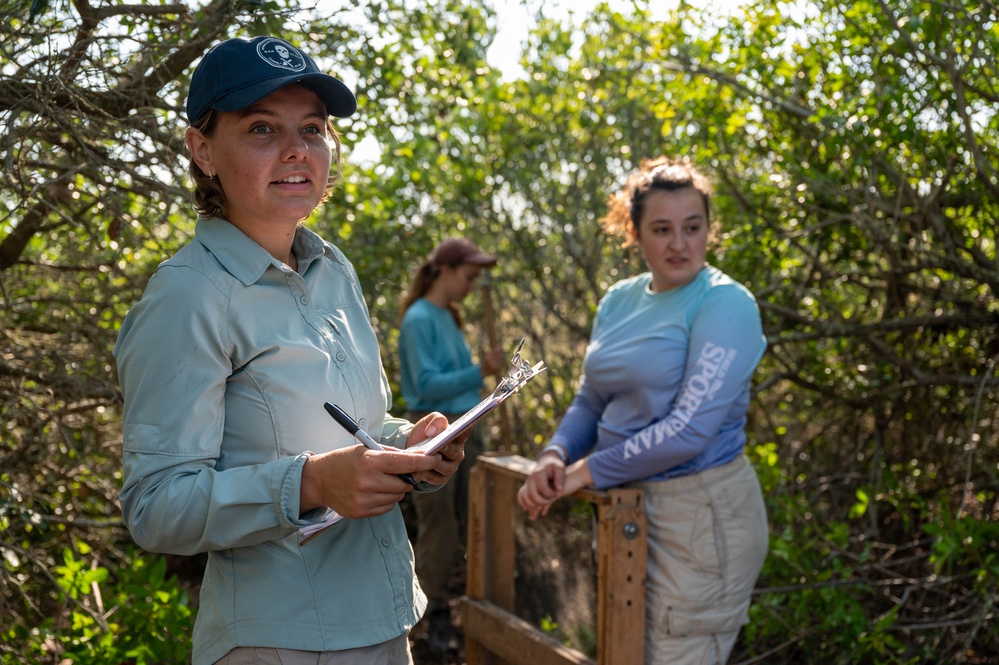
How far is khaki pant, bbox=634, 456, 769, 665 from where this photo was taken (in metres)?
2.87

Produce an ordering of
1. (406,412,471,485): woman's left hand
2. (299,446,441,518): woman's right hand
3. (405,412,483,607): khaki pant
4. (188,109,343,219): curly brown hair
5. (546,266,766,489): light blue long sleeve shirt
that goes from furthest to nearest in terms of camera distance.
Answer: (405,412,483,607): khaki pant, (546,266,766,489): light blue long sleeve shirt, (188,109,343,219): curly brown hair, (406,412,471,485): woman's left hand, (299,446,441,518): woman's right hand

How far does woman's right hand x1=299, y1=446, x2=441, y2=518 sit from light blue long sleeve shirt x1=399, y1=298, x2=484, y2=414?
142 inches

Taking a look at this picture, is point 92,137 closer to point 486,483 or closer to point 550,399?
point 486,483

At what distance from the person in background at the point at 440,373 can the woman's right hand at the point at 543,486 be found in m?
2.11

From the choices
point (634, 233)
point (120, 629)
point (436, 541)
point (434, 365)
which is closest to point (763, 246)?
point (634, 233)

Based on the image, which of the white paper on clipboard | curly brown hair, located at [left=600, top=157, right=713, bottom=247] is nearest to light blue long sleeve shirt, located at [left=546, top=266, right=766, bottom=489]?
curly brown hair, located at [left=600, top=157, right=713, bottom=247]

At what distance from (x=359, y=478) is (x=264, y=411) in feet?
0.92

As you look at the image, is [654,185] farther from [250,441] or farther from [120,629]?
[120,629]

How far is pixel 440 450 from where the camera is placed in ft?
5.24

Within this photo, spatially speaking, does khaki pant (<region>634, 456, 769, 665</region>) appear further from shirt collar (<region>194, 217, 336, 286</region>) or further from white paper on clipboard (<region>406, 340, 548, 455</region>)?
shirt collar (<region>194, 217, 336, 286</region>)

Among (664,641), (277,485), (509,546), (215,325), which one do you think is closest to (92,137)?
(215,325)

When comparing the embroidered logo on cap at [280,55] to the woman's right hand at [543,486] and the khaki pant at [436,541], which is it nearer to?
the woman's right hand at [543,486]

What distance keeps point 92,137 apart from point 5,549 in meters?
1.42

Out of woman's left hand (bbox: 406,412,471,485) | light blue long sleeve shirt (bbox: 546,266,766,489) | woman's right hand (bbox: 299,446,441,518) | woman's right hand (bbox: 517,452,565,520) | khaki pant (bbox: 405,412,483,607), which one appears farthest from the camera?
khaki pant (bbox: 405,412,483,607)
